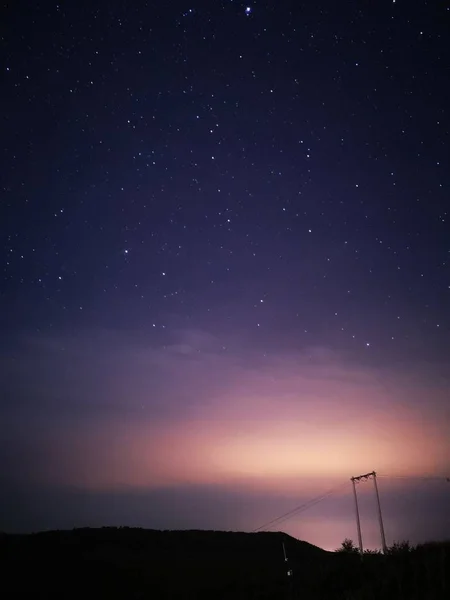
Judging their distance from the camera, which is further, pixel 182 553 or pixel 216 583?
pixel 182 553

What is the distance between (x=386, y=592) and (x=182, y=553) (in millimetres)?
30500

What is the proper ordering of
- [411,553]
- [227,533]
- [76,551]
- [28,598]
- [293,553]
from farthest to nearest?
[227,533] < [293,553] < [76,551] < [28,598] < [411,553]

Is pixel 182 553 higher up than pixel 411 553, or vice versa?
pixel 411 553

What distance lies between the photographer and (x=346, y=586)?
557 inches

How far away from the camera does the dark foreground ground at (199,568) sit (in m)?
11.3

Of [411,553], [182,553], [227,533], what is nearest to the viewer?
[411,553]

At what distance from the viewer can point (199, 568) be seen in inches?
1203

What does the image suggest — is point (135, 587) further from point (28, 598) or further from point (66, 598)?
point (28, 598)

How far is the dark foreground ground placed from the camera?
11.3 meters

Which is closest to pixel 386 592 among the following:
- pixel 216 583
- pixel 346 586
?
pixel 346 586

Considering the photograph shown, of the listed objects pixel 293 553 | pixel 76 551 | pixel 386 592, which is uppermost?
pixel 386 592

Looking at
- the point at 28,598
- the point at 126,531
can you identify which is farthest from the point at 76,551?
the point at 28,598

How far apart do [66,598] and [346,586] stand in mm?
17386

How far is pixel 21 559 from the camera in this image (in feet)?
101
